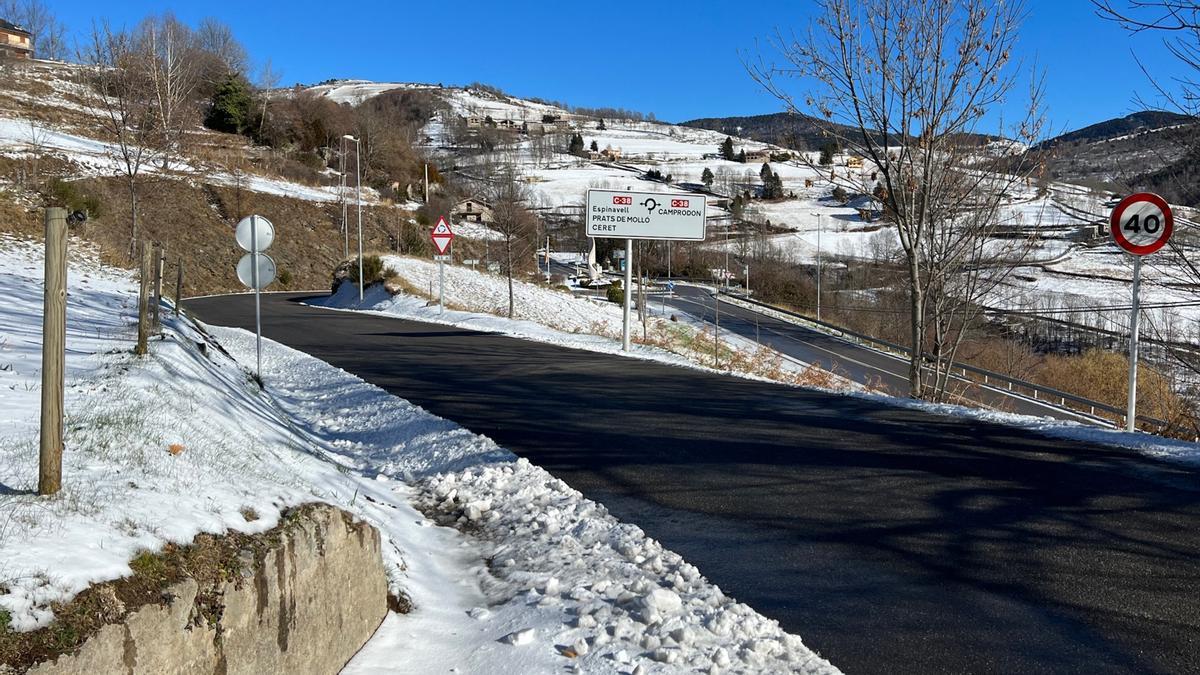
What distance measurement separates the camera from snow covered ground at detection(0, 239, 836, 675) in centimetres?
345

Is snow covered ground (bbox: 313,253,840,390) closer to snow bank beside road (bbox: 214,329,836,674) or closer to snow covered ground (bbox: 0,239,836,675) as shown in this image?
snow covered ground (bbox: 0,239,836,675)

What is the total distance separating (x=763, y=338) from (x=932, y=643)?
4253 cm

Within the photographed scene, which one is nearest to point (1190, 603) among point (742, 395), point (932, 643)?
point (932, 643)

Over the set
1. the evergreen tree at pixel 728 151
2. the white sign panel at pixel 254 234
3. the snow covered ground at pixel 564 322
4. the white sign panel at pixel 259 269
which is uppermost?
the evergreen tree at pixel 728 151

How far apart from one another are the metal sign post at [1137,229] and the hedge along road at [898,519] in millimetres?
1681

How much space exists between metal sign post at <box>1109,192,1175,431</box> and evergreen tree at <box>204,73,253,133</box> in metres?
70.3

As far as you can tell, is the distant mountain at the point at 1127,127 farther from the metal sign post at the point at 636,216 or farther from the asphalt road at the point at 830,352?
the asphalt road at the point at 830,352

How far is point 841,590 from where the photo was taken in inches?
179

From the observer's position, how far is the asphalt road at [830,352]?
98.6 feet

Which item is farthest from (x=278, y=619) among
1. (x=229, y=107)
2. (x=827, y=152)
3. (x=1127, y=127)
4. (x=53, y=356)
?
(x=229, y=107)

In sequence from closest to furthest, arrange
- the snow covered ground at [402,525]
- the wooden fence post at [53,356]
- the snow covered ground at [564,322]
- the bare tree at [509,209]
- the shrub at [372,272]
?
the snow covered ground at [402,525]
the wooden fence post at [53,356]
the snow covered ground at [564,322]
the bare tree at [509,209]
the shrub at [372,272]

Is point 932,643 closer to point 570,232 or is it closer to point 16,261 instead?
point 16,261

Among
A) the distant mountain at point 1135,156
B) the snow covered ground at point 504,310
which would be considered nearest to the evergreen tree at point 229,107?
the snow covered ground at point 504,310

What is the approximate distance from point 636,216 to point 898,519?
1409 centimetres
